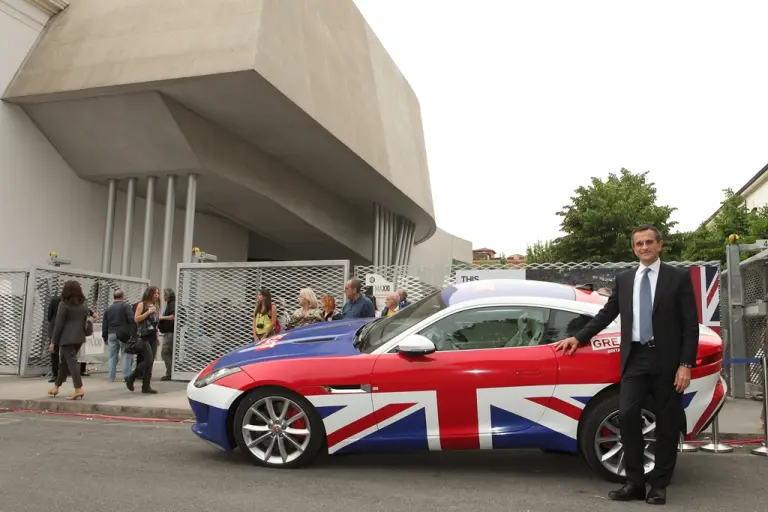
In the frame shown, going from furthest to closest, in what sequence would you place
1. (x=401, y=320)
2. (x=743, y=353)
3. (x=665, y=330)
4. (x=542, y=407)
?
(x=743, y=353)
(x=401, y=320)
(x=542, y=407)
(x=665, y=330)

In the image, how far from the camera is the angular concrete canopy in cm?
1582

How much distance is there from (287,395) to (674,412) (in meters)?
2.84

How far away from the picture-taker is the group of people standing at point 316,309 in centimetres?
870

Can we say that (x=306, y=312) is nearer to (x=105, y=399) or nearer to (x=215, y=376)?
(x=105, y=399)

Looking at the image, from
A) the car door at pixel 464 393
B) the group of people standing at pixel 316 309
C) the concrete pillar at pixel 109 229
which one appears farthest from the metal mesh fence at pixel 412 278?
the concrete pillar at pixel 109 229

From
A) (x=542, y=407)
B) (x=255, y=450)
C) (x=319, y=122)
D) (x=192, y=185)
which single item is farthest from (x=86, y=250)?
(x=542, y=407)

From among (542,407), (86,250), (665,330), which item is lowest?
(542,407)

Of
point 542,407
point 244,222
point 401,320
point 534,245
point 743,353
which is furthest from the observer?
point 534,245

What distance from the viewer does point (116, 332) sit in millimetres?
10656

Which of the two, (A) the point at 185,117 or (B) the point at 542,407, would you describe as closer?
(B) the point at 542,407

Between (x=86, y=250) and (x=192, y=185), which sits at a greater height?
(x=192, y=185)

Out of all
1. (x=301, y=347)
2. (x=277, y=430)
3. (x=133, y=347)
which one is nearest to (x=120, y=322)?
Result: (x=133, y=347)

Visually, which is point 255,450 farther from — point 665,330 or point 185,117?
point 185,117

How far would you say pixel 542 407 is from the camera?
201 inches
